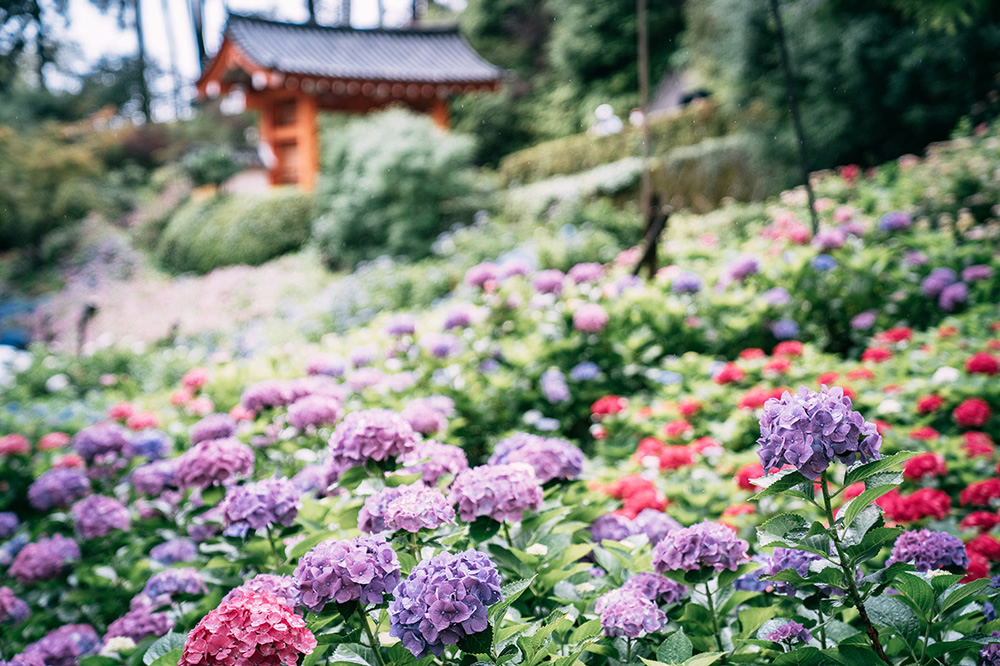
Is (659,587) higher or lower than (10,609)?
higher

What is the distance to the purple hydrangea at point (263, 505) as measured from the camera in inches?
49.9

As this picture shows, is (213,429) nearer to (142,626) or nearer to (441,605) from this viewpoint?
(142,626)

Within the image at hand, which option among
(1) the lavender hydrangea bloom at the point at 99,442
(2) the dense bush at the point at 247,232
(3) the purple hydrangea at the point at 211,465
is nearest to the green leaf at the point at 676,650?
(3) the purple hydrangea at the point at 211,465

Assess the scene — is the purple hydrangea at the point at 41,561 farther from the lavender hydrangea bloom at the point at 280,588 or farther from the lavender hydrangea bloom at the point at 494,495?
the lavender hydrangea bloom at the point at 494,495

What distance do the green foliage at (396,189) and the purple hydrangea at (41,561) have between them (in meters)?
8.05

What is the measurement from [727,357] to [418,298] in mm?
4077

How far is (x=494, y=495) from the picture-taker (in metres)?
1.16

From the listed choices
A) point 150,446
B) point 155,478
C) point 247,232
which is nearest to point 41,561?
point 155,478

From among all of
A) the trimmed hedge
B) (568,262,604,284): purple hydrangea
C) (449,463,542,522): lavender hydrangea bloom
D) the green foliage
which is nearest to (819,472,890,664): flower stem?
(449,463,542,522): lavender hydrangea bloom

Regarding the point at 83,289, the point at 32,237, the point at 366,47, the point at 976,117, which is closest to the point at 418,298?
the point at 976,117

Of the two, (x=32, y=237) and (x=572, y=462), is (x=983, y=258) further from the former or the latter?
(x=32, y=237)

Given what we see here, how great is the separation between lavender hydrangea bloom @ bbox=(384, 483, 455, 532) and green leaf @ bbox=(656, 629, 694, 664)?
0.39 metres

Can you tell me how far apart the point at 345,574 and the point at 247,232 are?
1234 centimetres

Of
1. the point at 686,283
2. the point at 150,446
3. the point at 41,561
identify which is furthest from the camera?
the point at 686,283
